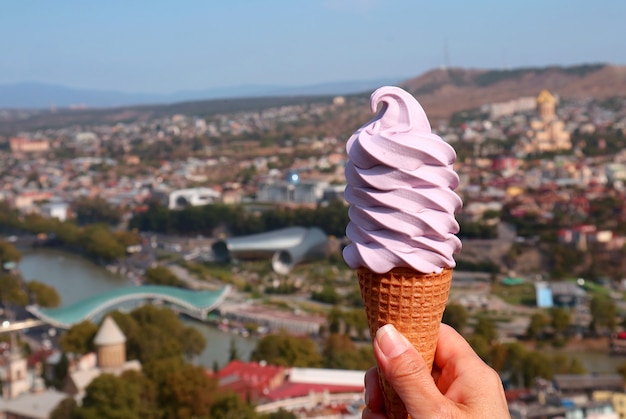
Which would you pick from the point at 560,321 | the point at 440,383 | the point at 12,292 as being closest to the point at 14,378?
the point at 12,292

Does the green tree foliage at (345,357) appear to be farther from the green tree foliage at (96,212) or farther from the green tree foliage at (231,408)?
the green tree foliage at (96,212)

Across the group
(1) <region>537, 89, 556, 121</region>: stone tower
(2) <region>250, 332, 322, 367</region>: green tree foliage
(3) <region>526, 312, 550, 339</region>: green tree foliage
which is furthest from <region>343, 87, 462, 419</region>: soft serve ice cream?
(1) <region>537, 89, 556, 121</region>: stone tower

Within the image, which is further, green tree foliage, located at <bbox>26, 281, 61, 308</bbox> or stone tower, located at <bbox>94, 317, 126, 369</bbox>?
green tree foliage, located at <bbox>26, 281, 61, 308</bbox>

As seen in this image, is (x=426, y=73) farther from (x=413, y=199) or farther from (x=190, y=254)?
(x=413, y=199)

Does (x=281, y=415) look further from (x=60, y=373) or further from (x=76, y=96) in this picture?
(x=76, y=96)

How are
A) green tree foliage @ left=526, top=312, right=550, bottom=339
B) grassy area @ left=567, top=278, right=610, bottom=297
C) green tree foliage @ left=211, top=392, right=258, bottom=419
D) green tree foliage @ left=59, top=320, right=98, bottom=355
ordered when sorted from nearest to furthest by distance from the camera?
green tree foliage @ left=211, top=392, right=258, bottom=419 → green tree foliage @ left=59, top=320, right=98, bottom=355 → green tree foliage @ left=526, top=312, right=550, bottom=339 → grassy area @ left=567, top=278, right=610, bottom=297

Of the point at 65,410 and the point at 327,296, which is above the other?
the point at 65,410

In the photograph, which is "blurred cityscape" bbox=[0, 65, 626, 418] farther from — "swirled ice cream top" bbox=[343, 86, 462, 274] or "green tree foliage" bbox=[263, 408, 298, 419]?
"swirled ice cream top" bbox=[343, 86, 462, 274]
